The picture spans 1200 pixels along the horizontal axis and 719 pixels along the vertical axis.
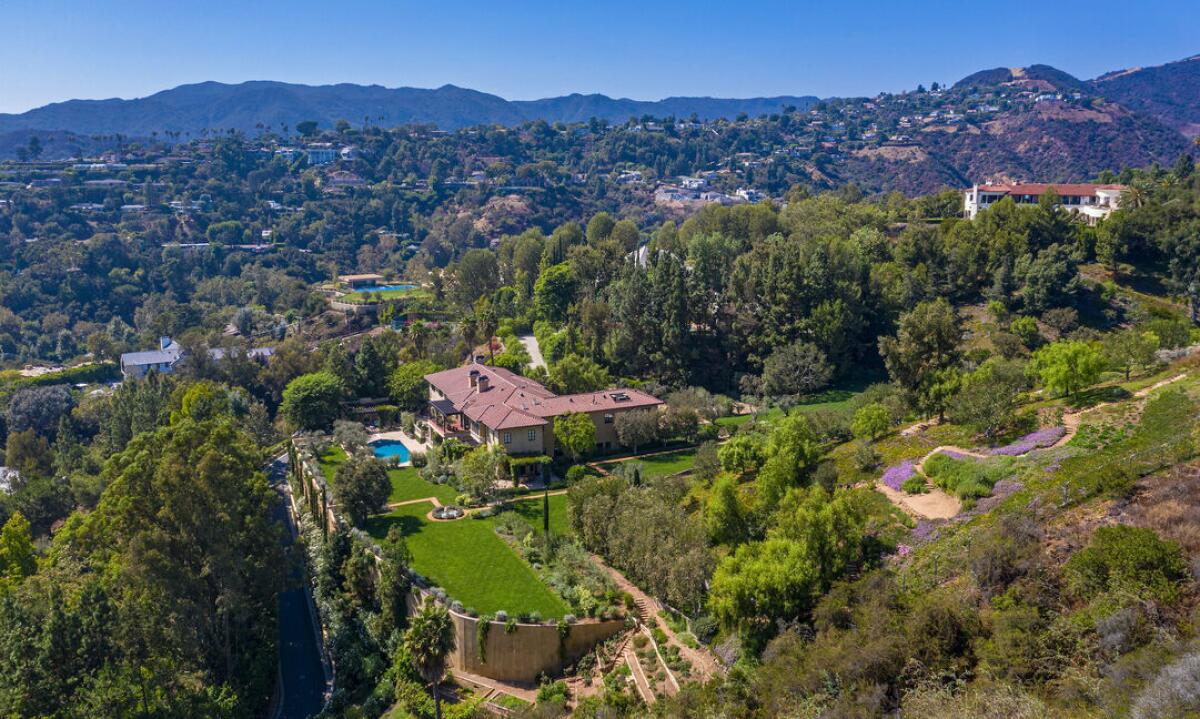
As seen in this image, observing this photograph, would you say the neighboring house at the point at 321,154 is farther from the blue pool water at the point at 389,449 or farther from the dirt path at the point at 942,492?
the dirt path at the point at 942,492

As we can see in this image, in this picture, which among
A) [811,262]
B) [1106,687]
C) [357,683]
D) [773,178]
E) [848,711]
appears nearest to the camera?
[1106,687]

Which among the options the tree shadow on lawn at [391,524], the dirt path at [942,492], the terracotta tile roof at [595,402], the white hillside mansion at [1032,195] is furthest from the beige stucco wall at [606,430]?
the white hillside mansion at [1032,195]

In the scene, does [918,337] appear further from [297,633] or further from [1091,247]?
[1091,247]

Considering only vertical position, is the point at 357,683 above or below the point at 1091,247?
below

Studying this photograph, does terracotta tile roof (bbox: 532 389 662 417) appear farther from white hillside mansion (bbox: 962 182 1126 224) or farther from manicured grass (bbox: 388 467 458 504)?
white hillside mansion (bbox: 962 182 1126 224)

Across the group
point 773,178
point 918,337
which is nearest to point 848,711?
point 918,337

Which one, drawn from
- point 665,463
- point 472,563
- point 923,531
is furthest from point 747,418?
point 923,531

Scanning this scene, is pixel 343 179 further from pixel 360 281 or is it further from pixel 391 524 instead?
pixel 391 524

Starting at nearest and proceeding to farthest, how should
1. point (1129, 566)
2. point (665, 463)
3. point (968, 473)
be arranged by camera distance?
point (1129, 566) → point (968, 473) → point (665, 463)
